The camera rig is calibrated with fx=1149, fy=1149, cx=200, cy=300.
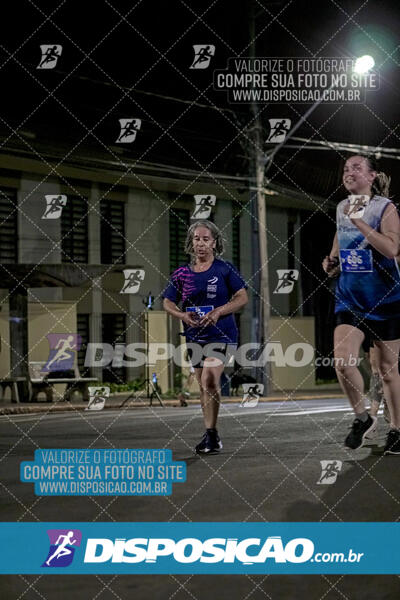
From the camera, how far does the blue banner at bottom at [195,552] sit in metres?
4.36

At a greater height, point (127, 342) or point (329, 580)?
point (329, 580)

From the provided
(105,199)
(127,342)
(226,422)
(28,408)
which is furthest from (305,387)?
(226,422)

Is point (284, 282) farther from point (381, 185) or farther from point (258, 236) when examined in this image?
point (381, 185)

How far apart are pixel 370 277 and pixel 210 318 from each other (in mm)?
1155

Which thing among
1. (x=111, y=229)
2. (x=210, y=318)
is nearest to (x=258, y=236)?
(x=111, y=229)

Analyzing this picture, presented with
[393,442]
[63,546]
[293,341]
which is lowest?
[293,341]

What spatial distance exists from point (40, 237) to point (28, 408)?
6.43 m

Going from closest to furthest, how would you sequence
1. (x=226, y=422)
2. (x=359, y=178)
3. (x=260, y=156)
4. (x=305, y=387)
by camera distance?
(x=359, y=178) → (x=226, y=422) → (x=260, y=156) → (x=305, y=387)

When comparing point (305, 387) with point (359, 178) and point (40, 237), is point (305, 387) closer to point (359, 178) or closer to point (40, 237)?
point (40, 237)

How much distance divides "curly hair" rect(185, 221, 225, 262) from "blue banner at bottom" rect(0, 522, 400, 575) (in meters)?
1.80

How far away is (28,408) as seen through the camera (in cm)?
1945

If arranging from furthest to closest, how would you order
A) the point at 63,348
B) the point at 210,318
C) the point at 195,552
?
the point at 63,348
the point at 210,318
the point at 195,552

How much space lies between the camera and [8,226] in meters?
24.5

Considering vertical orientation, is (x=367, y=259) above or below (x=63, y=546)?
above
